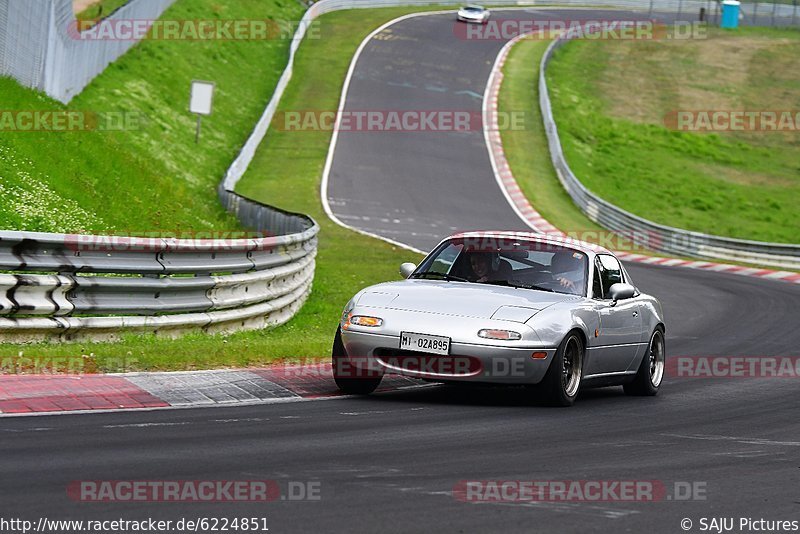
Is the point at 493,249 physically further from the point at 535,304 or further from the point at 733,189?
the point at 733,189

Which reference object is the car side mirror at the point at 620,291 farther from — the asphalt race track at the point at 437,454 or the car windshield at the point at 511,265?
the asphalt race track at the point at 437,454

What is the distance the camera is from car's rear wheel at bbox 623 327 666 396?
12.7 m

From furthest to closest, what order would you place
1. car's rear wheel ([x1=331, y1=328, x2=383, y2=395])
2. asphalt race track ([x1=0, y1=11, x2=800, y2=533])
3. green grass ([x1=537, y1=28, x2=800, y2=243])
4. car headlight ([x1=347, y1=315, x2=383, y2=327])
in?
green grass ([x1=537, y1=28, x2=800, y2=243]) → car's rear wheel ([x1=331, y1=328, x2=383, y2=395]) → car headlight ([x1=347, y1=315, x2=383, y2=327]) → asphalt race track ([x1=0, y1=11, x2=800, y2=533])

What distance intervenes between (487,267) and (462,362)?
5.19 ft

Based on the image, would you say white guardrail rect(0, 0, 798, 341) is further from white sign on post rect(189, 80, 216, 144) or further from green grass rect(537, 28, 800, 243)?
green grass rect(537, 28, 800, 243)

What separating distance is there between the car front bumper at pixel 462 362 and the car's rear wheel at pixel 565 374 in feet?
0.47

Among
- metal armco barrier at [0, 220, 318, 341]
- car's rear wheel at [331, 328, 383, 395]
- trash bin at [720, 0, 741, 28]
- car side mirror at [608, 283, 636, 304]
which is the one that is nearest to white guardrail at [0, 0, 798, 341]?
metal armco barrier at [0, 220, 318, 341]

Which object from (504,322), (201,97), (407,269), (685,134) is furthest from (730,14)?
(504,322)

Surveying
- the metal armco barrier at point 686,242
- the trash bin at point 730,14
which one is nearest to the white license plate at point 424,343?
the metal armco barrier at point 686,242

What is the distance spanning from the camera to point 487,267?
11.8 metres

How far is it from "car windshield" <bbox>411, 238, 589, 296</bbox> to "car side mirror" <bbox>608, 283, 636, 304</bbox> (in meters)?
0.25

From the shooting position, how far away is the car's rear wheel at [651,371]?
41.8 feet

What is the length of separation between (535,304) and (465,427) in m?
1.81

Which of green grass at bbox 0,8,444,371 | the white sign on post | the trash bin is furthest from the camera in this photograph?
the trash bin
